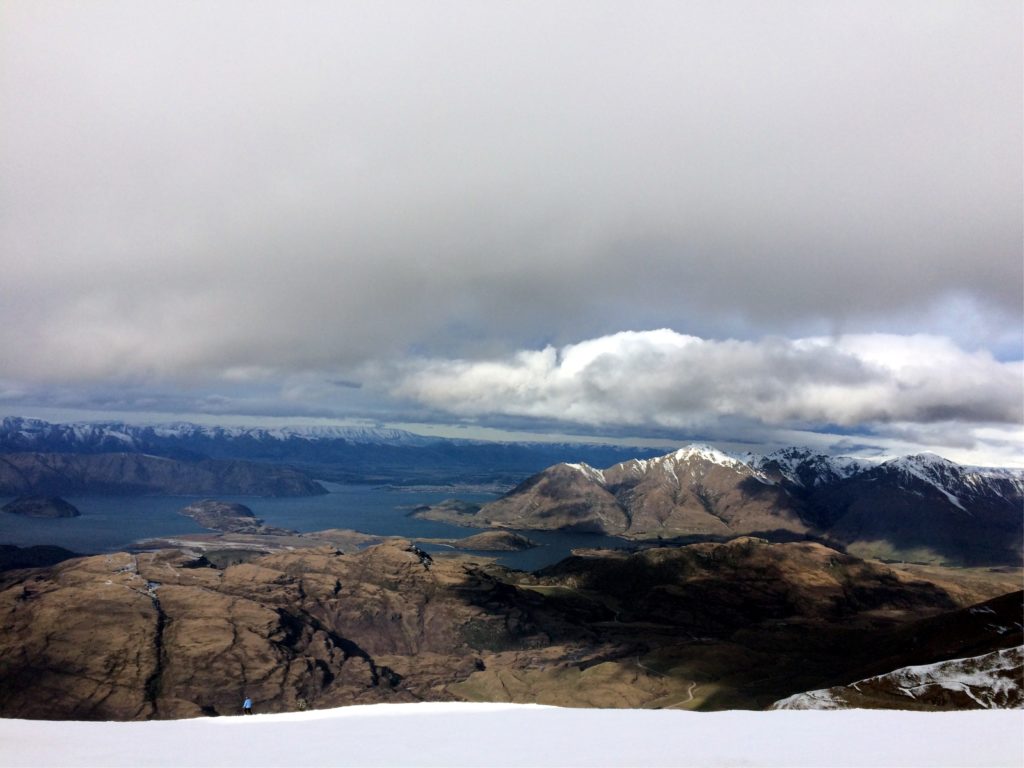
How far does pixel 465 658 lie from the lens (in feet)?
648

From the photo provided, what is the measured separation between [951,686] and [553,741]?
12741 cm

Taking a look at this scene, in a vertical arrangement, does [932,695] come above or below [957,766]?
below

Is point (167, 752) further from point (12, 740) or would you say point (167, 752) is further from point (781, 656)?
point (781, 656)

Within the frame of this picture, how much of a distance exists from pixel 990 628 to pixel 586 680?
10113 cm

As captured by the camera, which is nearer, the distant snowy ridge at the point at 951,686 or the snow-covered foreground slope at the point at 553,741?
the snow-covered foreground slope at the point at 553,741

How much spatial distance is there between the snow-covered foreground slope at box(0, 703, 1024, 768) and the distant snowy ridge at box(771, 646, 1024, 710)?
9630cm

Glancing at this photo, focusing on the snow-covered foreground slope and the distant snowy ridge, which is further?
the distant snowy ridge

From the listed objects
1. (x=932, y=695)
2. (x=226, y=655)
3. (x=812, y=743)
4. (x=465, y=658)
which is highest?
(x=812, y=743)

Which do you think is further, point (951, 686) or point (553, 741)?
point (951, 686)

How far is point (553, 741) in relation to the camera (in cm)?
1190

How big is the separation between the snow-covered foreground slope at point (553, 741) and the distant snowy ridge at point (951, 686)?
96.3 m

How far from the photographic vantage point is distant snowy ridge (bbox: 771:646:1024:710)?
94.6m

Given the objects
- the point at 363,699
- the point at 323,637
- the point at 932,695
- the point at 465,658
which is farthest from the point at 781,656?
the point at 323,637

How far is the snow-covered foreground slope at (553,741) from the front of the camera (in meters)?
10.6
